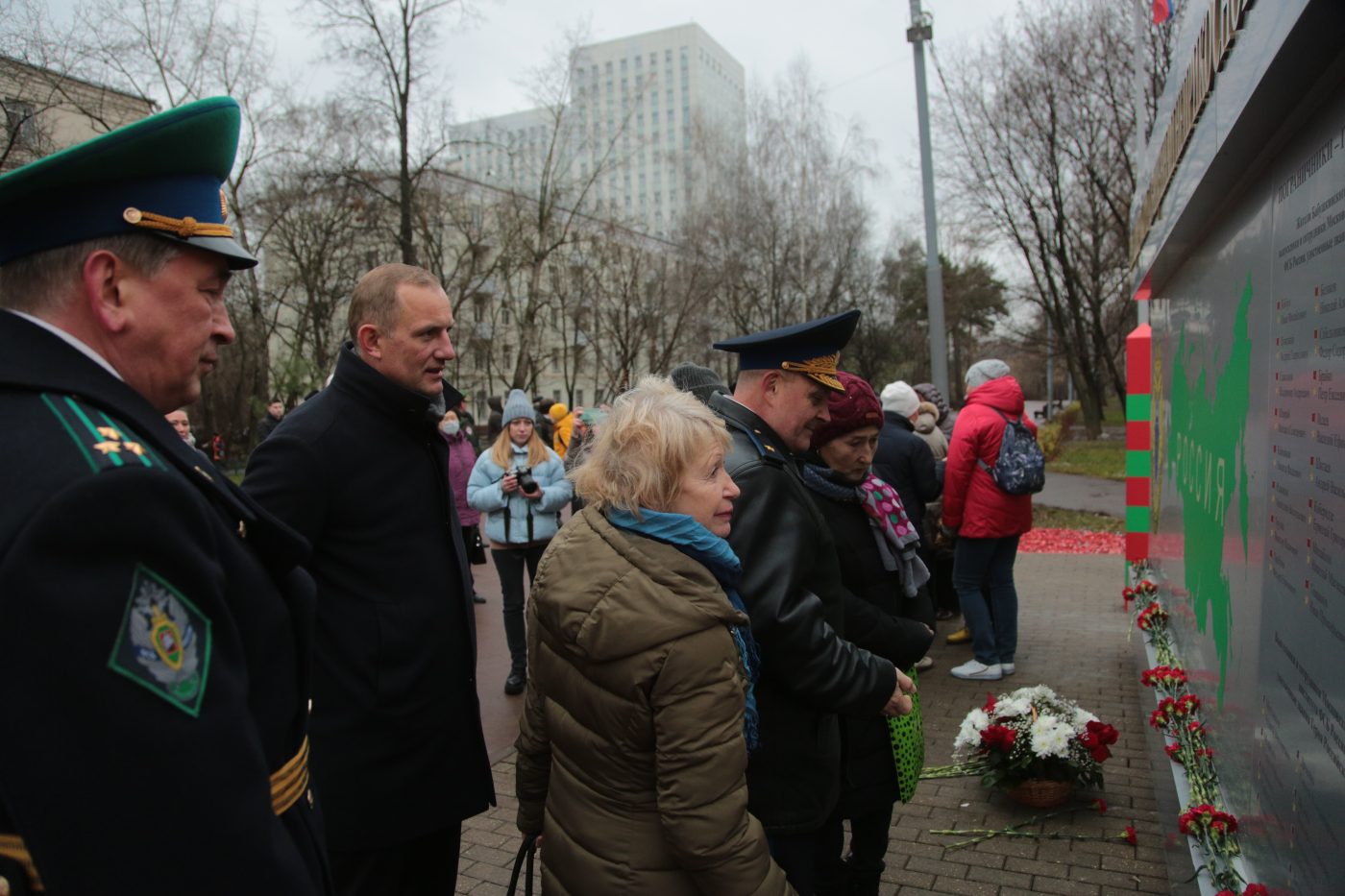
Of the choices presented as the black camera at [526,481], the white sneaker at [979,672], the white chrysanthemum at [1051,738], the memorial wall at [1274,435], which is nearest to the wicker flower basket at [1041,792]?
the white chrysanthemum at [1051,738]

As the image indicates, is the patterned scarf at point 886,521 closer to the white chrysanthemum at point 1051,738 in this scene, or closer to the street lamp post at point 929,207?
the white chrysanthemum at point 1051,738

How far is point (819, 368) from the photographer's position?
281 centimetres

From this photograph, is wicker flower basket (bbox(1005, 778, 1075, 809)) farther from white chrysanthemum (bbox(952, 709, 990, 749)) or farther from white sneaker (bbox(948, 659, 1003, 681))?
white sneaker (bbox(948, 659, 1003, 681))

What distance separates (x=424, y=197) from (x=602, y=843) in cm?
2475

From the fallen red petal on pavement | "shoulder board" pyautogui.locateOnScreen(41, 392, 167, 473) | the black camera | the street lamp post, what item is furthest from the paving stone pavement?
the street lamp post

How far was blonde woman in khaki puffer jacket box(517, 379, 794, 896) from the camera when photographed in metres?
1.82

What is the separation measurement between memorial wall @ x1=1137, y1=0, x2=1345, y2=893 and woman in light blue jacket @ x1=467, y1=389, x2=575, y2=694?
3.82 metres

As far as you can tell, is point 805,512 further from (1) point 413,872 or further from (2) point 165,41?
(2) point 165,41

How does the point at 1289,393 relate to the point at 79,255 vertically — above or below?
below

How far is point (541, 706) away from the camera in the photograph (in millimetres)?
2258

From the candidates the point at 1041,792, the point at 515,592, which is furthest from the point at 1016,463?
the point at 515,592

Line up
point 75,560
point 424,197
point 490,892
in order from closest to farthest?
point 75,560, point 490,892, point 424,197

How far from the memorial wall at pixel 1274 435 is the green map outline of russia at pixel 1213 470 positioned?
0.02 metres

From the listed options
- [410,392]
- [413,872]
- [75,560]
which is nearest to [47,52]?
[410,392]
